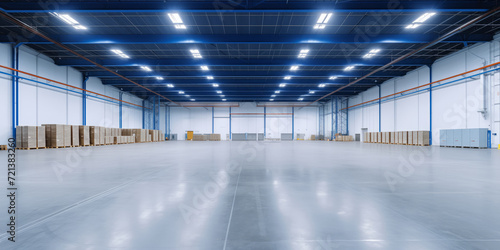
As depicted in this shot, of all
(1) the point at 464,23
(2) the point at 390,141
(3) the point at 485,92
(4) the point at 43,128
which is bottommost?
(2) the point at 390,141

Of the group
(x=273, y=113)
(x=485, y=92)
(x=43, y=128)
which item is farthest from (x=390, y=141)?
(x=43, y=128)

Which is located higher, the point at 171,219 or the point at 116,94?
the point at 116,94

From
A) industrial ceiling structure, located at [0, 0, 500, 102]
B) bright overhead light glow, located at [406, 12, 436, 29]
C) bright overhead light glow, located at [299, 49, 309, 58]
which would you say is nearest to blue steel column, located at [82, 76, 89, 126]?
industrial ceiling structure, located at [0, 0, 500, 102]

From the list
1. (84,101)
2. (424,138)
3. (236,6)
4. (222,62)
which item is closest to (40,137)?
(84,101)

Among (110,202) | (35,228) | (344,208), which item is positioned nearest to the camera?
(35,228)

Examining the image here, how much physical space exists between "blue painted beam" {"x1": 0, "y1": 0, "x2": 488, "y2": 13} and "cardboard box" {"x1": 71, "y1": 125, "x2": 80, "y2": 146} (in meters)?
7.75

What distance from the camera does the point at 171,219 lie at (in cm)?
205

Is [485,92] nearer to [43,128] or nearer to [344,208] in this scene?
[344,208]

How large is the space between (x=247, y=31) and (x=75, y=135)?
42.1ft

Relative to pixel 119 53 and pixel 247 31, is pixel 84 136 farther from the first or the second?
pixel 247 31

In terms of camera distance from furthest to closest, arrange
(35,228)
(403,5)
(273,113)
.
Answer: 1. (273,113)
2. (403,5)
3. (35,228)

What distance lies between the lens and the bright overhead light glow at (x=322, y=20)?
32.2 ft

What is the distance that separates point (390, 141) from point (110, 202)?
73.1 feet

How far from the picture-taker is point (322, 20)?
10.2 metres
